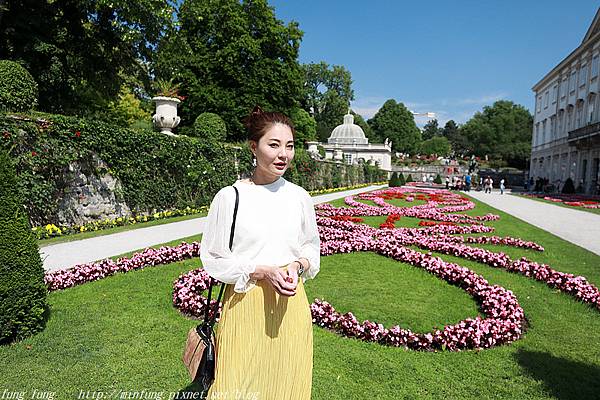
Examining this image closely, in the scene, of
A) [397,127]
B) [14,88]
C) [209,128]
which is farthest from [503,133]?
[14,88]

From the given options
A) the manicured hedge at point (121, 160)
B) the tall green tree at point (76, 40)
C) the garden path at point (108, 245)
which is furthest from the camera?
the tall green tree at point (76, 40)

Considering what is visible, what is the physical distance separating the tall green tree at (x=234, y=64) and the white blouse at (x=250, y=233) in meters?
25.9

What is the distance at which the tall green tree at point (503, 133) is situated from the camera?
241 ft

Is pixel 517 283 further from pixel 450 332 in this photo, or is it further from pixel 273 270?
pixel 273 270

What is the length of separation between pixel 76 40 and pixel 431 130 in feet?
392

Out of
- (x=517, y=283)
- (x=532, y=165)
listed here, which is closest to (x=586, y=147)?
(x=532, y=165)

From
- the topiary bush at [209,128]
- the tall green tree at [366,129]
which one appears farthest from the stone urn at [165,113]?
the tall green tree at [366,129]

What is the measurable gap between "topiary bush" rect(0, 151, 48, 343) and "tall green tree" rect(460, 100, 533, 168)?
78344 mm

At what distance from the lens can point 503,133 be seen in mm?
77188

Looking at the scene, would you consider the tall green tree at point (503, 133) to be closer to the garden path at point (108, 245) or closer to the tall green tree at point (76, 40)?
the tall green tree at point (76, 40)

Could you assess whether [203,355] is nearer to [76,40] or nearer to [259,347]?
[259,347]

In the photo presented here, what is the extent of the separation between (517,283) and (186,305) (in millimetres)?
4592

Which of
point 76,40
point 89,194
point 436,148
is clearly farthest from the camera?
point 436,148

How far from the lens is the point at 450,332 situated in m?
3.76
